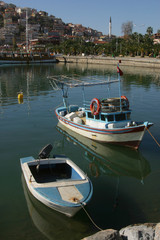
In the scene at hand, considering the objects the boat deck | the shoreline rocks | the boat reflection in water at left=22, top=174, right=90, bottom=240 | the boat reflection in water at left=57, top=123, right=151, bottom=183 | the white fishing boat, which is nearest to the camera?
the shoreline rocks

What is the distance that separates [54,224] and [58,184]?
158cm

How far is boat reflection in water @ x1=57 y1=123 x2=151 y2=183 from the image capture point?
1476 centimetres

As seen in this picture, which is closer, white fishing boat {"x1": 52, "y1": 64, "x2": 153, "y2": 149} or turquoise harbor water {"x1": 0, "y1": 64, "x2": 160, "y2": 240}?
turquoise harbor water {"x1": 0, "y1": 64, "x2": 160, "y2": 240}

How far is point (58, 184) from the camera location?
10516mm

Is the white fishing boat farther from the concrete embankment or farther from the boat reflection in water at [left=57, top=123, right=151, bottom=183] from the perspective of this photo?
the concrete embankment

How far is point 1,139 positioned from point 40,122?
5.57 metres

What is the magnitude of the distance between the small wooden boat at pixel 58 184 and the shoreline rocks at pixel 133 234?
1.80 metres

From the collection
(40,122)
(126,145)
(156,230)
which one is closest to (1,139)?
(40,122)

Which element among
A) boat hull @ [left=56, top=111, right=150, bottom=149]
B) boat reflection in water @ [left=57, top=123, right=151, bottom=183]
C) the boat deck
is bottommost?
boat reflection in water @ [left=57, top=123, right=151, bottom=183]

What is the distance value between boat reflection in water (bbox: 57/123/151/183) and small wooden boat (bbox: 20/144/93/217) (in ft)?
8.34

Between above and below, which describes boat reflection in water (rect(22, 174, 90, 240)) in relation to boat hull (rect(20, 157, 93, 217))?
below

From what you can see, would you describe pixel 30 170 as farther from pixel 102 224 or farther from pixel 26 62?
pixel 26 62

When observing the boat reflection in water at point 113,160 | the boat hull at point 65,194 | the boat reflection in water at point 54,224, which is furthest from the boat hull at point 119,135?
the boat reflection in water at point 54,224

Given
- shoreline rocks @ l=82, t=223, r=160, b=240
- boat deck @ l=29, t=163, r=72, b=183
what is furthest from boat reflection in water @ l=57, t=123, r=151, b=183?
shoreline rocks @ l=82, t=223, r=160, b=240
